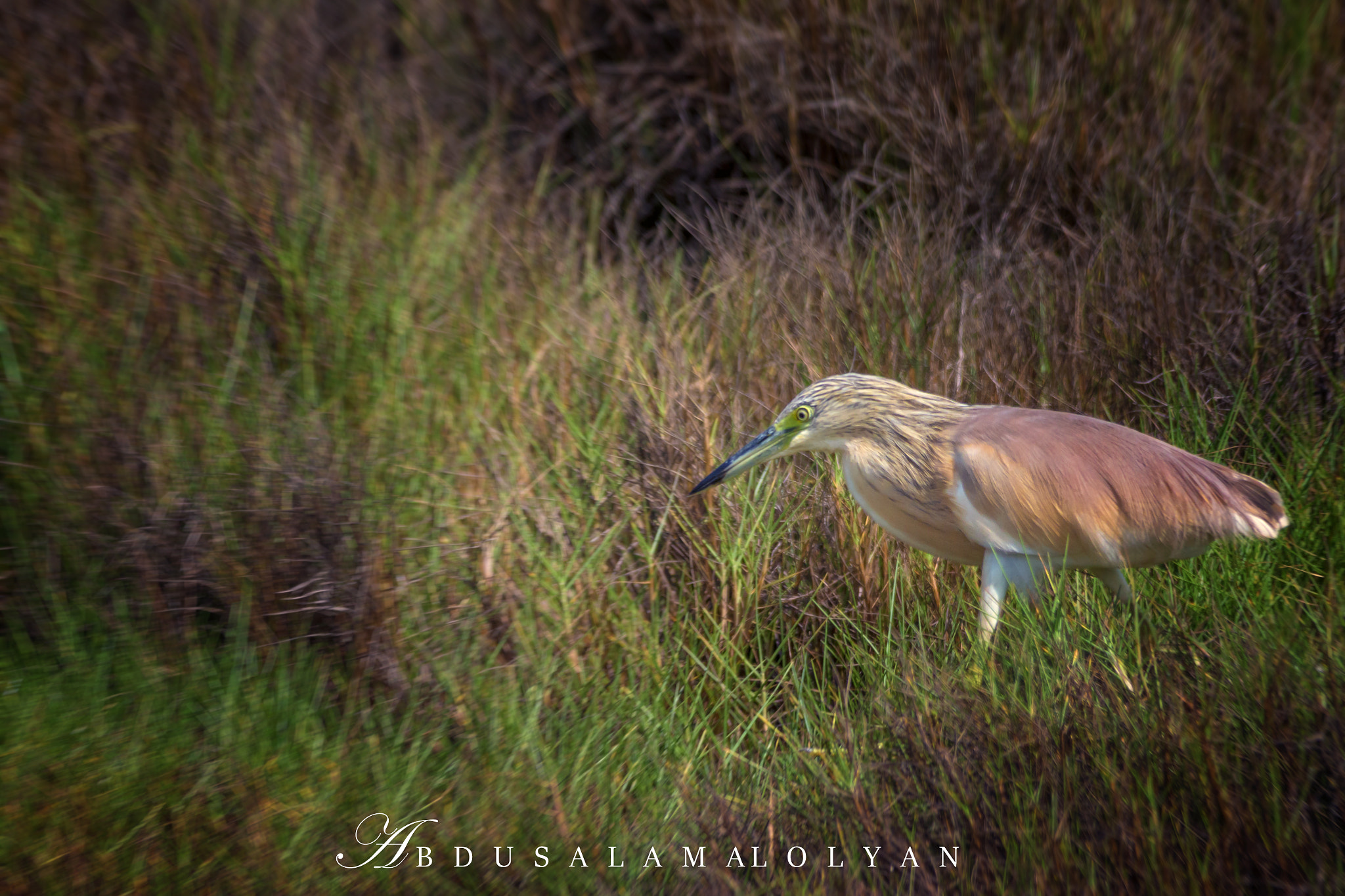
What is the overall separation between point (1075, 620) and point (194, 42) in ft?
13.8

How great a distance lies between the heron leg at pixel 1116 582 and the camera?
2.41 meters

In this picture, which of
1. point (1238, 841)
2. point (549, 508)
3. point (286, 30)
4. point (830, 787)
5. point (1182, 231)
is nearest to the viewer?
point (1238, 841)

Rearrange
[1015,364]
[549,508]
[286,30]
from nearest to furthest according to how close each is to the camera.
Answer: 1. [549,508]
2. [1015,364]
3. [286,30]

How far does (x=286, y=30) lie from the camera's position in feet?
16.3

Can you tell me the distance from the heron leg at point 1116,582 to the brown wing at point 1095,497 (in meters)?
0.12

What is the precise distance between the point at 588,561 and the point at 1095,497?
4.18ft

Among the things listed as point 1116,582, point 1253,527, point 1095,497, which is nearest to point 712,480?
point 1095,497

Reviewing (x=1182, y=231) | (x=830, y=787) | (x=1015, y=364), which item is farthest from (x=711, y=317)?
(x=830, y=787)

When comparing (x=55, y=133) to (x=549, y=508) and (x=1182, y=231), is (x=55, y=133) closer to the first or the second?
(x=549, y=508)

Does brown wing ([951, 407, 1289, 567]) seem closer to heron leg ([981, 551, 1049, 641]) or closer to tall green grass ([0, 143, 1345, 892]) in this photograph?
heron leg ([981, 551, 1049, 641])

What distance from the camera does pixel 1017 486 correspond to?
2217mm

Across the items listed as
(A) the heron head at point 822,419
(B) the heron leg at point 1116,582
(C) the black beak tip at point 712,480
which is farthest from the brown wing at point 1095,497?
(C) the black beak tip at point 712,480

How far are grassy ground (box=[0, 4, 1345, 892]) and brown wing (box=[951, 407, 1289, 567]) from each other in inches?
6.7

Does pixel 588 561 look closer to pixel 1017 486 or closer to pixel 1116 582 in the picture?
pixel 1017 486
